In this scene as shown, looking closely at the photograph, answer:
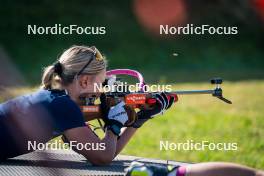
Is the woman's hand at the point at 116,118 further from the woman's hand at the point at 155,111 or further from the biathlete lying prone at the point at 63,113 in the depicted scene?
the woman's hand at the point at 155,111

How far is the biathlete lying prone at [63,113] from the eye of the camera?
4477mm

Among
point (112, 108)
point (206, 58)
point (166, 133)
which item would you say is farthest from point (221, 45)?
point (112, 108)

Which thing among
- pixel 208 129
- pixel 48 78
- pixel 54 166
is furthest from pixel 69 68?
pixel 208 129

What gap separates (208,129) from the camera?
9.31 metres

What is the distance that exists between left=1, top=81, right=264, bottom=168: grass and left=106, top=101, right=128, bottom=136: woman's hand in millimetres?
2537

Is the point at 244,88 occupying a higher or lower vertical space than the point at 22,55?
lower

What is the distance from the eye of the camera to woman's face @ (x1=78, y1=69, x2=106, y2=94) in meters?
4.67

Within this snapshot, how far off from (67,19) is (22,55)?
7.62 ft

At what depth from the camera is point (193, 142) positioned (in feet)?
27.3

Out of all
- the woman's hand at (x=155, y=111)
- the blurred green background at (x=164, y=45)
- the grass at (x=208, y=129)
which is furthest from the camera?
the blurred green background at (x=164, y=45)

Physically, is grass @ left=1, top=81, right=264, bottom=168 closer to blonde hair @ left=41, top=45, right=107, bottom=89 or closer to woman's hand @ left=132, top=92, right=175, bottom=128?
woman's hand @ left=132, top=92, right=175, bottom=128

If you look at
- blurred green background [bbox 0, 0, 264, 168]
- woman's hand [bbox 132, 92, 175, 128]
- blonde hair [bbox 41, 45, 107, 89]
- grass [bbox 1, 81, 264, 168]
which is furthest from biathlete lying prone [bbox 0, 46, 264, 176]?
blurred green background [bbox 0, 0, 264, 168]

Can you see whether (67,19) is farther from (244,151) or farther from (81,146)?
(81,146)

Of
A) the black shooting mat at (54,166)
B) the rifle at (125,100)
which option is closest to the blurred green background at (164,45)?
the black shooting mat at (54,166)
